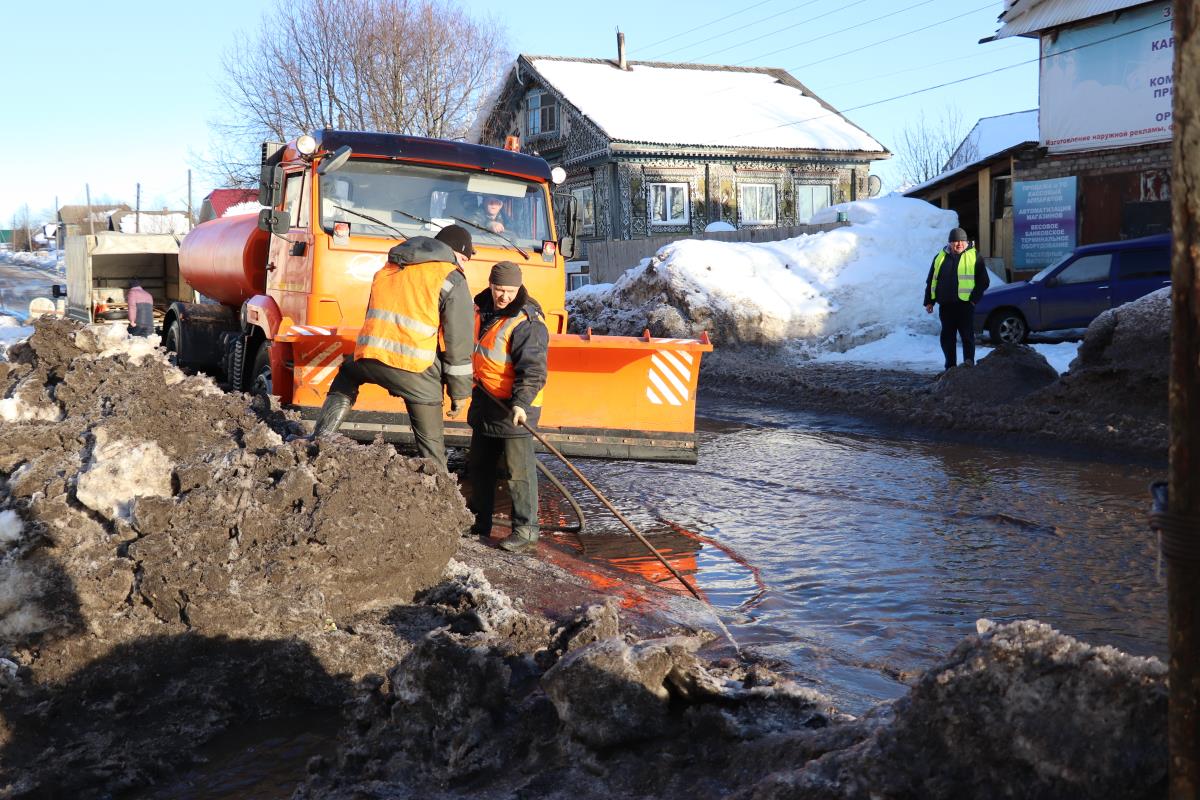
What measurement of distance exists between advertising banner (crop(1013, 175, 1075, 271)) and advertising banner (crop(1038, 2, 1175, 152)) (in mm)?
886

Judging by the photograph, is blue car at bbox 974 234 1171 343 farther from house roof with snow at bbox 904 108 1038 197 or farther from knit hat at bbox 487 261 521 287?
house roof with snow at bbox 904 108 1038 197

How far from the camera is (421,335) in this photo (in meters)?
6.69

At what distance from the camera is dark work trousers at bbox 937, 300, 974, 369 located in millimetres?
14039

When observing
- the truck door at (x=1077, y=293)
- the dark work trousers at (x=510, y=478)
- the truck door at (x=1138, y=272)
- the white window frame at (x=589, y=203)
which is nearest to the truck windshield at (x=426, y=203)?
the dark work trousers at (x=510, y=478)

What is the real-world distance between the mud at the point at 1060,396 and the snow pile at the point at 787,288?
16.5ft

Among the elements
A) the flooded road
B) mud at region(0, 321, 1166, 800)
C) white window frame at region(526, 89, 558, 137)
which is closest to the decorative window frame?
white window frame at region(526, 89, 558, 137)

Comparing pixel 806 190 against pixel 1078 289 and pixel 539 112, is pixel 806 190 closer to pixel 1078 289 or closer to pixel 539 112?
pixel 539 112

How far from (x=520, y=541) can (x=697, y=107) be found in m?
33.4

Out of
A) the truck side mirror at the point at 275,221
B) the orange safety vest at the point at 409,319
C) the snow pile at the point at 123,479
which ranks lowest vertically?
the snow pile at the point at 123,479

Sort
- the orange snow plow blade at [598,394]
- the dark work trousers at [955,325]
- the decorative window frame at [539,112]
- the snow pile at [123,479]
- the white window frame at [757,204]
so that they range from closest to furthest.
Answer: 1. the snow pile at [123,479]
2. the orange snow plow blade at [598,394]
3. the dark work trousers at [955,325]
4. the white window frame at [757,204]
5. the decorative window frame at [539,112]

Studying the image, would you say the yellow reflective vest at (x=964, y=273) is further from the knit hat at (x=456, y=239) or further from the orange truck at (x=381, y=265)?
the knit hat at (x=456, y=239)

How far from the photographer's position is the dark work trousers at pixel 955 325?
1404 centimetres

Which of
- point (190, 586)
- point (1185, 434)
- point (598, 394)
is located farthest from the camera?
point (598, 394)

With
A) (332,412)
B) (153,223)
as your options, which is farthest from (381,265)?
(153,223)
